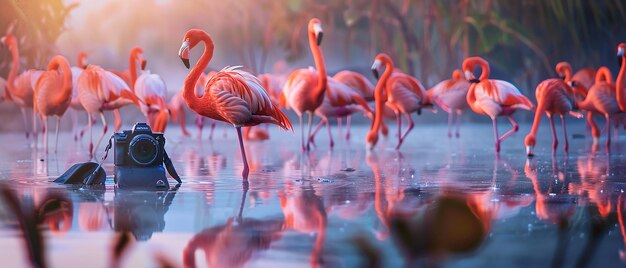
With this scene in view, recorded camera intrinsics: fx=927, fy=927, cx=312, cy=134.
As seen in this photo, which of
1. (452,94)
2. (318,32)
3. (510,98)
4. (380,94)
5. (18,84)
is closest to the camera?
(318,32)

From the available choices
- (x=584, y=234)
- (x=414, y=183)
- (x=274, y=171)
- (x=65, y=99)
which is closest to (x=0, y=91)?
(x=65, y=99)

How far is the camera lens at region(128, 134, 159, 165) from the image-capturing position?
4754mm

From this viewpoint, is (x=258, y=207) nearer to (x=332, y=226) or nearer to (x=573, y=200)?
(x=332, y=226)

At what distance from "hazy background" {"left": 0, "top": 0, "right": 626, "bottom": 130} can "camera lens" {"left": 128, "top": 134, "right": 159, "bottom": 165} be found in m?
11.5

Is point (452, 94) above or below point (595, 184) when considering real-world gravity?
above

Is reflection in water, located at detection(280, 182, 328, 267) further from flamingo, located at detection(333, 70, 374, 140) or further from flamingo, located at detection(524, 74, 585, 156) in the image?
flamingo, located at detection(333, 70, 374, 140)

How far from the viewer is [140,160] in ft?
15.5

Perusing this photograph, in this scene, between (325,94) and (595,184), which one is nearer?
(595,184)

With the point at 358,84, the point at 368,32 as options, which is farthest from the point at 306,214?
the point at 368,32

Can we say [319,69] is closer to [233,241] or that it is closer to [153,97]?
[153,97]

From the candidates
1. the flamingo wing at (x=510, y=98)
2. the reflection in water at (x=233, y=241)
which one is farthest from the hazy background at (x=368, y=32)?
the reflection in water at (x=233, y=241)

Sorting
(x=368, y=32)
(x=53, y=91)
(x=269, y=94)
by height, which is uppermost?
(x=368, y=32)

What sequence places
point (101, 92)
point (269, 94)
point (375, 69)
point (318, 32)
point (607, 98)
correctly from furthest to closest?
point (269, 94) → point (607, 98) → point (375, 69) → point (101, 92) → point (318, 32)

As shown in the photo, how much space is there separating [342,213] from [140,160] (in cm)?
149
